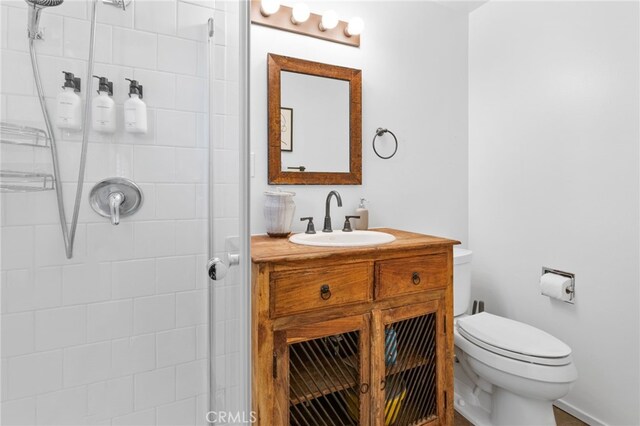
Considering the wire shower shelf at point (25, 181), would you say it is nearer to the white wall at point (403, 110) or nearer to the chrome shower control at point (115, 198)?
the chrome shower control at point (115, 198)

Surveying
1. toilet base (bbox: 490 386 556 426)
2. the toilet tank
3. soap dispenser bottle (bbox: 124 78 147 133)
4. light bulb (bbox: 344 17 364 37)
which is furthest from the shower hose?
toilet base (bbox: 490 386 556 426)

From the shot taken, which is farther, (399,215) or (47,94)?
(399,215)

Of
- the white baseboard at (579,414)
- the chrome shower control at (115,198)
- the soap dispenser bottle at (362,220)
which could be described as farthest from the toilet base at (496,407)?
the chrome shower control at (115,198)

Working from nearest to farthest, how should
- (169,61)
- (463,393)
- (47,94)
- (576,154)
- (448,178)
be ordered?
1. (47,94)
2. (169,61)
3. (576,154)
4. (463,393)
5. (448,178)

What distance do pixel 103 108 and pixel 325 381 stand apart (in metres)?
1.22

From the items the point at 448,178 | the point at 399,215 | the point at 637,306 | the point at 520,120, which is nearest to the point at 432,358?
the point at 399,215

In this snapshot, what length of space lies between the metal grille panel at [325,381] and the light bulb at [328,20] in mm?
1421

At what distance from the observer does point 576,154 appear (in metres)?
1.70

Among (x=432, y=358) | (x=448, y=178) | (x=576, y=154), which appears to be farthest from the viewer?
(x=448, y=178)

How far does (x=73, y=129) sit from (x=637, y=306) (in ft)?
7.68

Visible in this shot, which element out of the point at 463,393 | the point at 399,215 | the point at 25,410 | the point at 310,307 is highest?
the point at 399,215

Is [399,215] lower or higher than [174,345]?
higher

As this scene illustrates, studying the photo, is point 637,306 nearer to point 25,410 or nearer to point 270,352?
point 270,352

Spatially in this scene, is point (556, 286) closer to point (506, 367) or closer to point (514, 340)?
point (514, 340)
